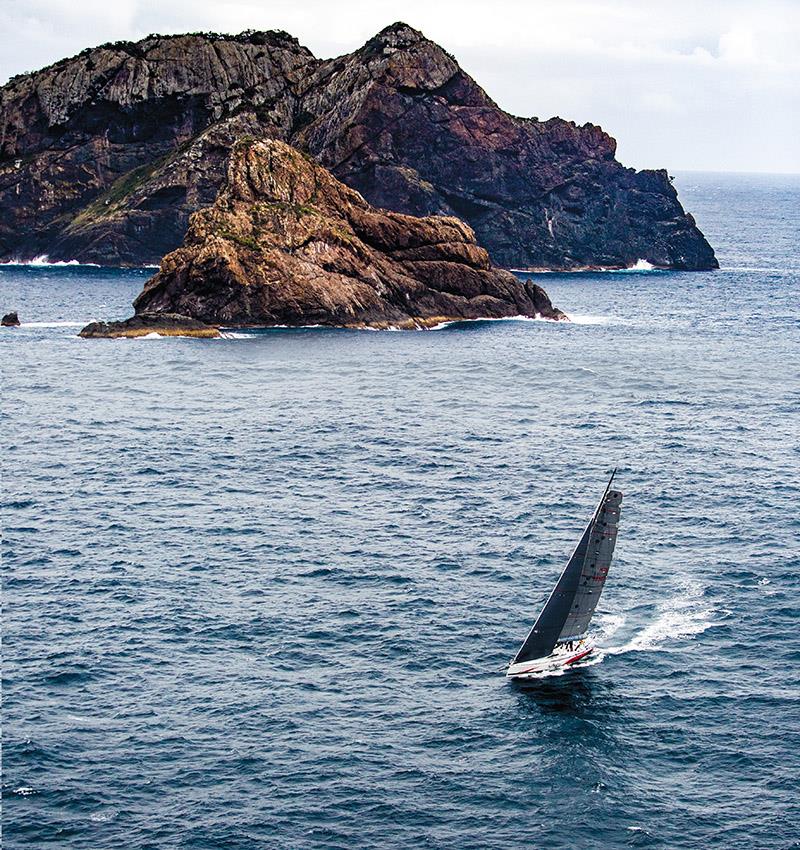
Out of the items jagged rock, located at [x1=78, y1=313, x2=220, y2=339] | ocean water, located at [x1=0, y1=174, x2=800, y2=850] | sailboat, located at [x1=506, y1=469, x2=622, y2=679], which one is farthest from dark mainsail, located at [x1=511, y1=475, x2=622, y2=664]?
jagged rock, located at [x1=78, y1=313, x2=220, y2=339]

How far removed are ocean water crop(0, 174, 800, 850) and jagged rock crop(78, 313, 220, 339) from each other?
3716 cm

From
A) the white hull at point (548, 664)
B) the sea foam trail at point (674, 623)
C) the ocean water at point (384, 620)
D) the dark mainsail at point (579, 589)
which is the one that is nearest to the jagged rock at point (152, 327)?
the ocean water at point (384, 620)

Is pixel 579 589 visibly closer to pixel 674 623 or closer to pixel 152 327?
pixel 674 623

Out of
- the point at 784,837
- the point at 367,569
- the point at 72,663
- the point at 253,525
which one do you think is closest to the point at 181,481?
the point at 253,525

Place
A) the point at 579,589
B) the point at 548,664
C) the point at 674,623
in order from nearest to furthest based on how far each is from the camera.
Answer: the point at 548,664 → the point at 579,589 → the point at 674,623

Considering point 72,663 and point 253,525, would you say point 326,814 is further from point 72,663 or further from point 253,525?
point 253,525

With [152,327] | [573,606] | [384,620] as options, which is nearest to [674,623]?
[573,606]

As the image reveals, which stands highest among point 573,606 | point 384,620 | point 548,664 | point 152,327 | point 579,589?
point 152,327

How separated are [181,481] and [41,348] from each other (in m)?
74.8

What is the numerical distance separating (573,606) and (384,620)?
43.2ft

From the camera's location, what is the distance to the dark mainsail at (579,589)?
78.8 meters

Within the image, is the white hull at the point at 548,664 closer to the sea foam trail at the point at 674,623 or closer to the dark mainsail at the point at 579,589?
the dark mainsail at the point at 579,589

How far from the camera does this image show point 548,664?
A: 7856cm

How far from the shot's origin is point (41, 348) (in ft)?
593
